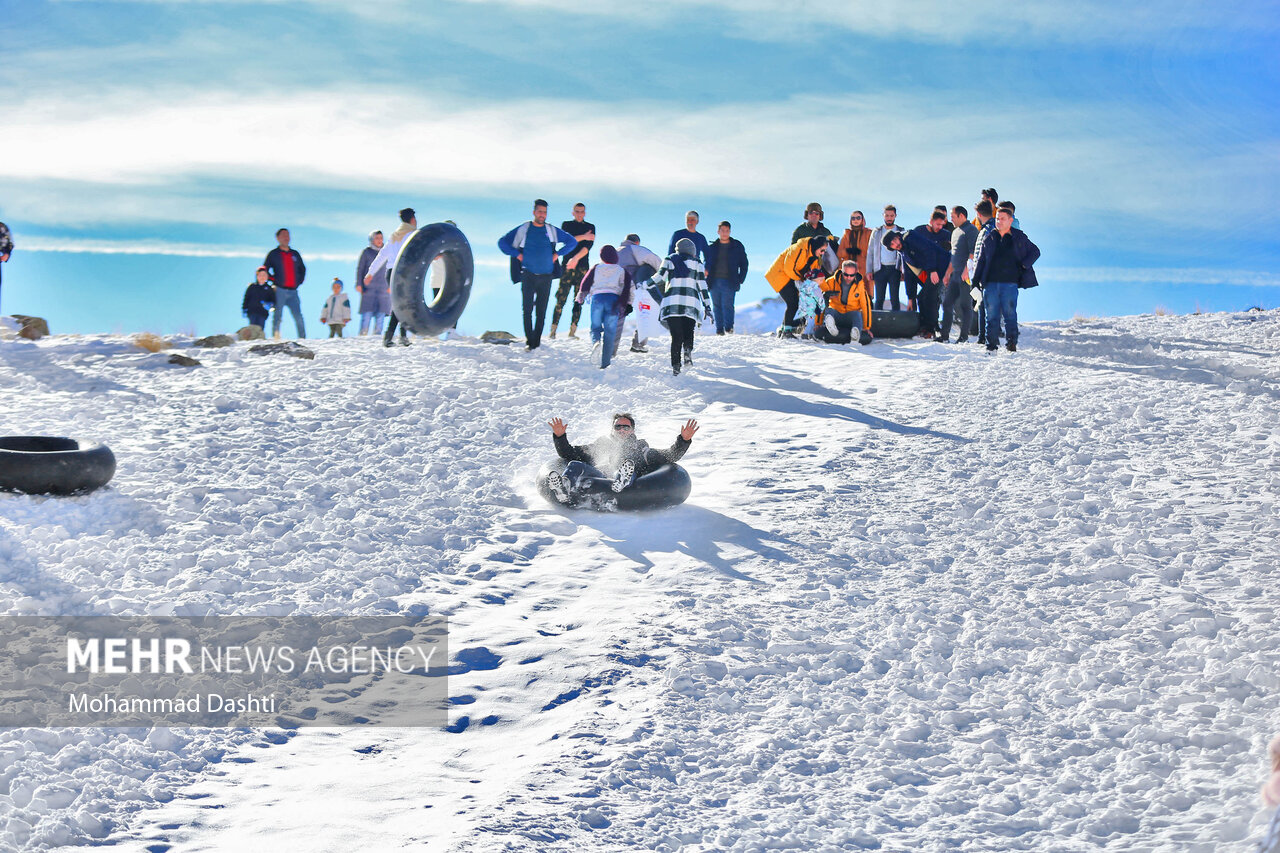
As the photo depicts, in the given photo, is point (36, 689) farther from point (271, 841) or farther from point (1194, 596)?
point (1194, 596)

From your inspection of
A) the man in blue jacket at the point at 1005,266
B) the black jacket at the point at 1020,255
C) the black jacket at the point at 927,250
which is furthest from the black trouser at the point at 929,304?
the black jacket at the point at 1020,255

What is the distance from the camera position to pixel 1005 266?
43.4ft

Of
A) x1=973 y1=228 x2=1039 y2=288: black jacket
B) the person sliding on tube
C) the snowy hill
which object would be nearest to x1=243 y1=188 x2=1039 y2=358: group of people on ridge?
x1=973 y1=228 x2=1039 y2=288: black jacket

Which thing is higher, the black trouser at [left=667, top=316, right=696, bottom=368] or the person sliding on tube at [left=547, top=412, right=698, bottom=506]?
the black trouser at [left=667, top=316, right=696, bottom=368]

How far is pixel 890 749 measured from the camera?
5.29 meters

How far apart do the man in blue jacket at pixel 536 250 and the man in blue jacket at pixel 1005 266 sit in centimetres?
574

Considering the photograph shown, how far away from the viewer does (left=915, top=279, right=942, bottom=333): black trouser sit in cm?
1524

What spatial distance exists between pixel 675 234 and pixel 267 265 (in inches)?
257

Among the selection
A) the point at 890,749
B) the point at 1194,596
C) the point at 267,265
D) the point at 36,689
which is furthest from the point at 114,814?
the point at 267,265

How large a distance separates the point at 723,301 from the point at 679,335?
3201 millimetres

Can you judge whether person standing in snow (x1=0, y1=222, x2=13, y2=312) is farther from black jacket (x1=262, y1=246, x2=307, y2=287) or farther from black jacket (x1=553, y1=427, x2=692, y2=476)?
black jacket (x1=553, y1=427, x2=692, y2=476)

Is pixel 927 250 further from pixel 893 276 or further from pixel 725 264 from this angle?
pixel 725 264

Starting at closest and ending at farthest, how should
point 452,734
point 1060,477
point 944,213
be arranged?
point 452,734, point 1060,477, point 944,213

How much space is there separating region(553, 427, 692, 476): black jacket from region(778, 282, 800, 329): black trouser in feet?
23.0
